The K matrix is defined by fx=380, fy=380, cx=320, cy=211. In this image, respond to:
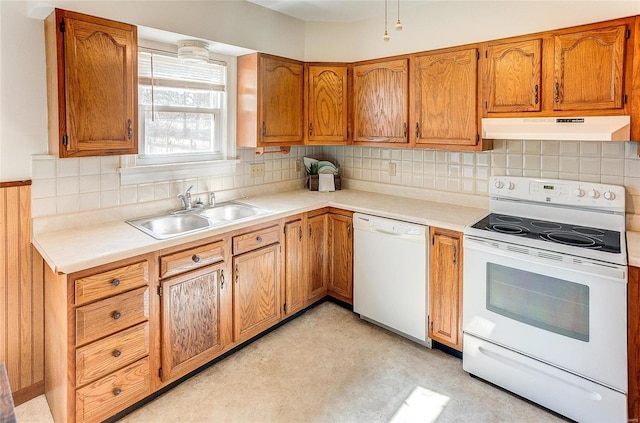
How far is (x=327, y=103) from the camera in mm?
3318

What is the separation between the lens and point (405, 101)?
297 centimetres

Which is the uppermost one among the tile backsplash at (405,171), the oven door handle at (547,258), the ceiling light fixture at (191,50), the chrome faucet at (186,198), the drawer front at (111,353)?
the ceiling light fixture at (191,50)

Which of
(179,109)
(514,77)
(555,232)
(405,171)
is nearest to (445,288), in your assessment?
(555,232)

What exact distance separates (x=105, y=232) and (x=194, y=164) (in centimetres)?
86

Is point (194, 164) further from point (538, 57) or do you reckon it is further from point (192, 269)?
A: point (538, 57)

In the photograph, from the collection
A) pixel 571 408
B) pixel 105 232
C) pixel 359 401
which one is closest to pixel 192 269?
pixel 105 232

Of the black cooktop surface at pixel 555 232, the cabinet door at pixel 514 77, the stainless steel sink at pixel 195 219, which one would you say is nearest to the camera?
the black cooktop surface at pixel 555 232

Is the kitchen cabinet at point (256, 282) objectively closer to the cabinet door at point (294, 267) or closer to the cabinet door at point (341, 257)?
the cabinet door at point (294, 267)

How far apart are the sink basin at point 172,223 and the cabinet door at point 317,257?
859 mm

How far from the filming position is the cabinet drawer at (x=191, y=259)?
213cm

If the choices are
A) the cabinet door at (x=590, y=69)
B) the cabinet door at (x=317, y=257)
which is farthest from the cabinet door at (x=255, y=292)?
the cabinet door at (x=590, y=69)

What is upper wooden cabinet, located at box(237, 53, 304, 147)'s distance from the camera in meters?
2.98

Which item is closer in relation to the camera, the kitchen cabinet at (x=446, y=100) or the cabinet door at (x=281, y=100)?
the kitchen cabinet at (x=446, y=100)

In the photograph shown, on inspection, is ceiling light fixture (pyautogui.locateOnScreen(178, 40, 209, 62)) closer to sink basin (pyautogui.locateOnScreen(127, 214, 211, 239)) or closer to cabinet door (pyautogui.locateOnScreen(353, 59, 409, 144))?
sink basin (pyautogui.locateOnScreen(127, 214, 211, 239))
